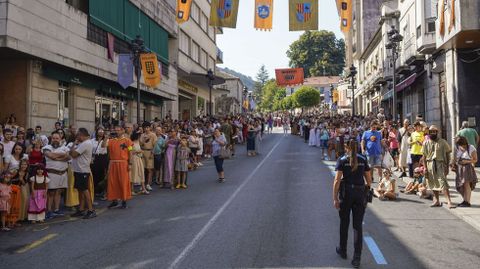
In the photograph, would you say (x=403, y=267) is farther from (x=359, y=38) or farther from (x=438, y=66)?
(x=359, y=38)

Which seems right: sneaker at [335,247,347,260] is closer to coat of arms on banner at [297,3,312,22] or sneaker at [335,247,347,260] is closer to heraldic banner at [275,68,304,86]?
coat of arms on banner at [297,3,312,22]

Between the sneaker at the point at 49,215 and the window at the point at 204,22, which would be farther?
the window at the point at 204,22

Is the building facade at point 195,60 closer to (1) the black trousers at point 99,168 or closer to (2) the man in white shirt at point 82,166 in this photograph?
(1) the black trousers at point 99,168

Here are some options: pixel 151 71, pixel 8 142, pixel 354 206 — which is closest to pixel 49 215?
pixel 8 142

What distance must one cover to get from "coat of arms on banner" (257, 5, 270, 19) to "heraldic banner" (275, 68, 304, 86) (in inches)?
1409

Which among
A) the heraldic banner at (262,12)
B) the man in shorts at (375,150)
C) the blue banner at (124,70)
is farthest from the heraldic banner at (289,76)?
the man in shorts at (375,150)

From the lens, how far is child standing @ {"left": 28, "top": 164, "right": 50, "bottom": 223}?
8.91 meters

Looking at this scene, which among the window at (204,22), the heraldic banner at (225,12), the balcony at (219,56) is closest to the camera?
the heraldic banner at (225,12)

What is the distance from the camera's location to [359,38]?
49.4 m

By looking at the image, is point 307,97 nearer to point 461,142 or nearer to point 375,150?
point 375,150

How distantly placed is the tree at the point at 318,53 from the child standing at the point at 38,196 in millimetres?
84653

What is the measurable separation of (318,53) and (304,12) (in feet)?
244

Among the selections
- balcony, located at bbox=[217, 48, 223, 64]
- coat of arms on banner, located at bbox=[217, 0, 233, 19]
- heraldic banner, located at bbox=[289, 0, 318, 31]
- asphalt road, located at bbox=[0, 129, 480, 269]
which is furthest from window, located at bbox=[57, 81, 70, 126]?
balcony, located at bbox=[217, 48, 223, 64]

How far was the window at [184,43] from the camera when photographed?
33781mm
